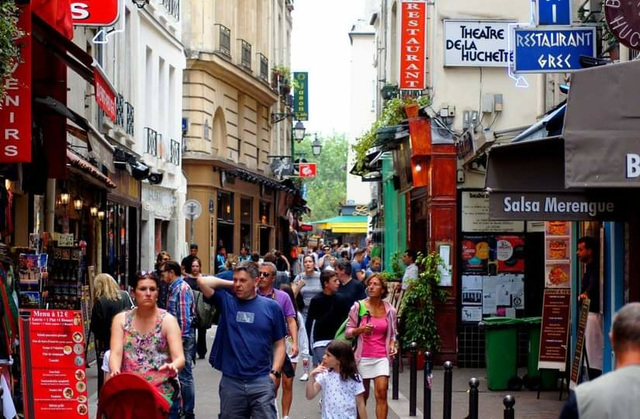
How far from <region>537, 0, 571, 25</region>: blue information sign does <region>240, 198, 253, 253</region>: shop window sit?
31.7 metres

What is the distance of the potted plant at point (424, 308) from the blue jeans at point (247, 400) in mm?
9916

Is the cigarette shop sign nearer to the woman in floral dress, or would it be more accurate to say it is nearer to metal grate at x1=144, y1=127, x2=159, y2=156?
metal grate at x1=144, y1=127, x2=159, y2=156

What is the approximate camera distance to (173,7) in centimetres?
3450

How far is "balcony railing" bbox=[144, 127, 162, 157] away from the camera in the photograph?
1215 inches

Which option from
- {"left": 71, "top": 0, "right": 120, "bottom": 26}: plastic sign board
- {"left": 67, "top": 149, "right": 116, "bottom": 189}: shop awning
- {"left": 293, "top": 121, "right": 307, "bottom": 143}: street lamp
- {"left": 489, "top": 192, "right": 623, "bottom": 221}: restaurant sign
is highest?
{"left": 293, "top": 121, "right": 307, "bottom": 143}: street lamp

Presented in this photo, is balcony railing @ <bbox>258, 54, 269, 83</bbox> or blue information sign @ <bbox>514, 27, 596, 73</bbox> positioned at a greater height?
balcony railing @ <bbox>258, 54, 269, 83</bbox>

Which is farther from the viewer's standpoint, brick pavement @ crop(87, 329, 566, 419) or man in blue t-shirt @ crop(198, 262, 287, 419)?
brick pavement @ crop(87, 329, 566, 419)

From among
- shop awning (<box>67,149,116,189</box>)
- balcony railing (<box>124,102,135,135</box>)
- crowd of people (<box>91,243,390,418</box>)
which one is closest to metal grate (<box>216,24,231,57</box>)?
balcony railing (<box>124,102,135,135</box>)

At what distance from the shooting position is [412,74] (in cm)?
2261

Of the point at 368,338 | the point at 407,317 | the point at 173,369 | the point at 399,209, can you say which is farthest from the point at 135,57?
the point at 173,369

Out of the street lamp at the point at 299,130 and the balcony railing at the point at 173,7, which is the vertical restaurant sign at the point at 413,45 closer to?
the balcony railing at the point at 173,7

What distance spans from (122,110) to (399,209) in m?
6.62

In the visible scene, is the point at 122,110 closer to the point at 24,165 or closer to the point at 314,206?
the point at 24,165

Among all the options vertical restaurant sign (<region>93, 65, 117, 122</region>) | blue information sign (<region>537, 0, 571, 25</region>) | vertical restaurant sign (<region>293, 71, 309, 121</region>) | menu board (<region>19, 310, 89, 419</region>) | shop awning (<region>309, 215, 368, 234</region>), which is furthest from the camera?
shop awning (<region>309, 215, 368, 234</region>)
